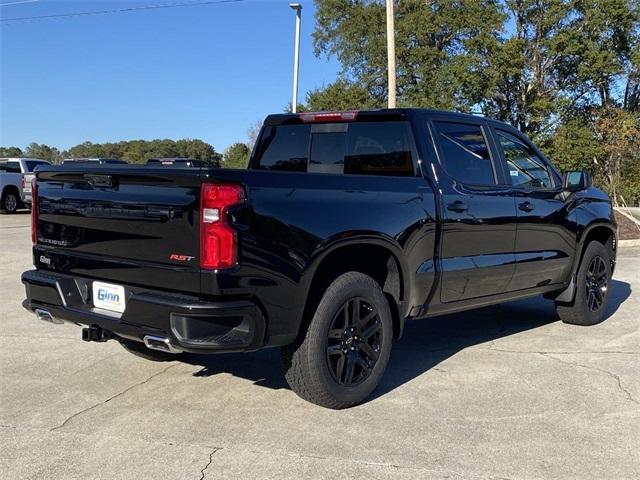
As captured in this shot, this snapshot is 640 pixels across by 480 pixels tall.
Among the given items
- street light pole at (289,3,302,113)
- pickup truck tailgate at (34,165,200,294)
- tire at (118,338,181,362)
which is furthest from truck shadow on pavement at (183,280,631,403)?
street light pole at (289,3,302,113)

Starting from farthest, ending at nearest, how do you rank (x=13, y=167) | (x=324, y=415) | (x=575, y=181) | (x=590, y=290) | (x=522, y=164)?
(x=13, y=167) → (x=590, y=290) → (x=575, y=181) → (x=522, y=164) → (x=324, y=415)

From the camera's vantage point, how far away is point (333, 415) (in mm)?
4062

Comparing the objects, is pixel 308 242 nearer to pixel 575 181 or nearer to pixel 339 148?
pixel 339 148

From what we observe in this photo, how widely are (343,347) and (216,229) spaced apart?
49.8 inches

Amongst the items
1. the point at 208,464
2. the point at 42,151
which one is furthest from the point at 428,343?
the point at 42,151

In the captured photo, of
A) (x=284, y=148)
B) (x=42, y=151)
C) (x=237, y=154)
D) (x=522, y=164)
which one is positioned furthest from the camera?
(x=42, y=151)

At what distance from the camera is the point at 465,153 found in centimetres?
518

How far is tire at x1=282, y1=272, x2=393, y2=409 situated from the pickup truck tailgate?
33.9 inches

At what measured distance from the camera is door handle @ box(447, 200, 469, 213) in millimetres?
4754

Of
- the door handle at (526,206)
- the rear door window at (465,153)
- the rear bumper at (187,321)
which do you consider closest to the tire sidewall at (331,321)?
the rear bumper at (187,321)

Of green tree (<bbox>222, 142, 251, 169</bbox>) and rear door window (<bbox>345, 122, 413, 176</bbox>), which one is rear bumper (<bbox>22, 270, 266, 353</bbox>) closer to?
rear door window (<bbox>345, 122, 413, 176</bbox>)

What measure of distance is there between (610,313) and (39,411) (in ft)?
19.8

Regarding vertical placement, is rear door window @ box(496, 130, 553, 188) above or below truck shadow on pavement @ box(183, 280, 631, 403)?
above

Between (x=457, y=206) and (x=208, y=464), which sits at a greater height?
(x=457, y=206)
